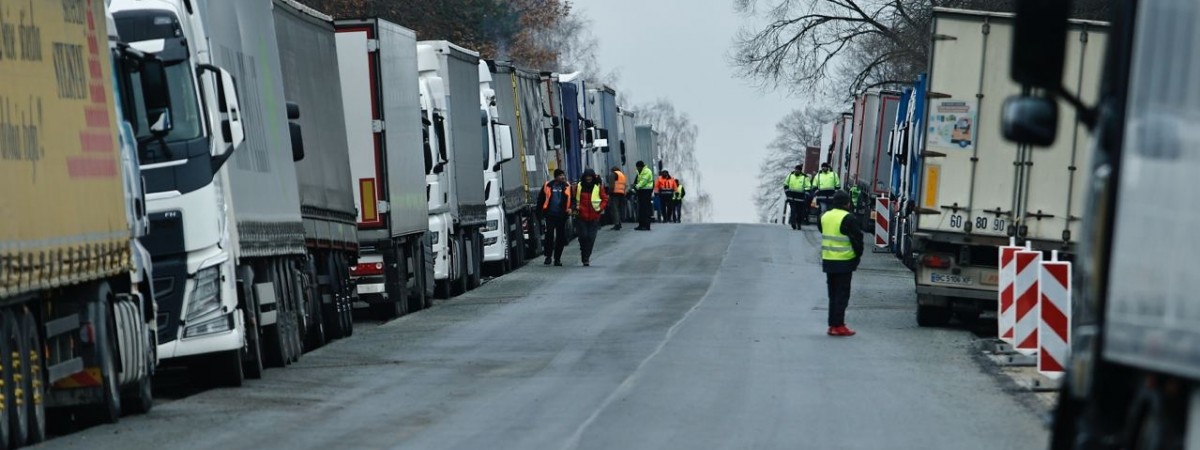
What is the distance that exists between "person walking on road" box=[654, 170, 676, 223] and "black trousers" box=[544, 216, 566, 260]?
25673 millimetres

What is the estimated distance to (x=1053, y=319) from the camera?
651 inches

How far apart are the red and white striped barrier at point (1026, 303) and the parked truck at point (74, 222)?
6.96 metres

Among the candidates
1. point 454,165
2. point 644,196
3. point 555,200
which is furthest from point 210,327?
point 644,196

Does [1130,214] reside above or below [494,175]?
above

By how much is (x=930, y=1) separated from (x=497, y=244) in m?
30.6

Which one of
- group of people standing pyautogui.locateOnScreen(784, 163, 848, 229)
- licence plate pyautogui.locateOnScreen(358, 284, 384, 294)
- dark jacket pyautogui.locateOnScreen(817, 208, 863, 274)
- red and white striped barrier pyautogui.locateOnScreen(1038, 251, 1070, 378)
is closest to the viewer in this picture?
red and white striped barrier pyautogui.locateOnScreen(1038, 251, 1070, 378)

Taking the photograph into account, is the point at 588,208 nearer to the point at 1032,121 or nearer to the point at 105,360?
the point at 105,360

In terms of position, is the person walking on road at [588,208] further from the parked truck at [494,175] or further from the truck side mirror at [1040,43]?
the truck side mirror at [1040,43]

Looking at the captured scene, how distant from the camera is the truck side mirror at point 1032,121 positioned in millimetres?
6672

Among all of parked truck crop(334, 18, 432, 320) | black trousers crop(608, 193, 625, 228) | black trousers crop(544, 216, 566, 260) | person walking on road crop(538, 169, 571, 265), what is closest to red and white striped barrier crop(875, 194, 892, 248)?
person walking on road crop(538, 169, 571, 265)

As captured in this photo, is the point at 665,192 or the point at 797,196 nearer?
the point at 797,196

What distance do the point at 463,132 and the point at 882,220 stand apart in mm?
13813

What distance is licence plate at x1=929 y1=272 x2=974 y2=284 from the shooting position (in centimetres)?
2253

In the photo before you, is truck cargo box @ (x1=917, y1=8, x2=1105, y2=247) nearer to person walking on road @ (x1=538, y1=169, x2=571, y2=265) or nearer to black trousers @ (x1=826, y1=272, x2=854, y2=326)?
black trousers @ (x1=826, y1=272, x2=854, y2=326)
